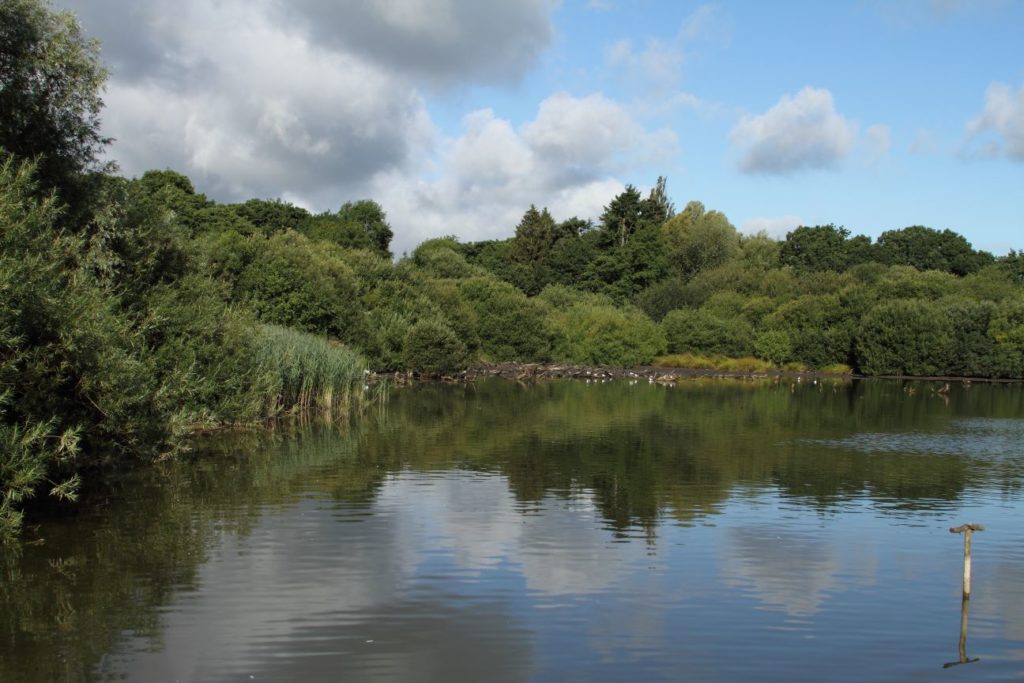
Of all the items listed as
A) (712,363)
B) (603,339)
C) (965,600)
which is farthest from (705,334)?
(965,600)

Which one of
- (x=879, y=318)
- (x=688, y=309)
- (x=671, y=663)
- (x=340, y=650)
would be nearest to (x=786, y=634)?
(x=671, y=663)

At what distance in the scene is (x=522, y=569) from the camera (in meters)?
13.1

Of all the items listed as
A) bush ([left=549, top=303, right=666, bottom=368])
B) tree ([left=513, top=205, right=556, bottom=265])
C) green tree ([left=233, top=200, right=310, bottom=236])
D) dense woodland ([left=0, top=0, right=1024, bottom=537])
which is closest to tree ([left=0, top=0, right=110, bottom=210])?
dense woodland ([left=0, top=0, right=1024, bottom=537])

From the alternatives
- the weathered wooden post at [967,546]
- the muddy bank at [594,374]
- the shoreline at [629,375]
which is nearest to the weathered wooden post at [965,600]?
the weathered wooden post at [967,546]

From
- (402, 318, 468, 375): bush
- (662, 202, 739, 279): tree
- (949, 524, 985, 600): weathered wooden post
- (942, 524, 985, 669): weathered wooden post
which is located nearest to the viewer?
(942, 524, 985, 669): weathered wooden post

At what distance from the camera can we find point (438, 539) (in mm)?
14938

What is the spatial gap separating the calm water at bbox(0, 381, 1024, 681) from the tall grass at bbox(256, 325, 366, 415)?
3.64 m

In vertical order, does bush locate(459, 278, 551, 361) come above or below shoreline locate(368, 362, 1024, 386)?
above

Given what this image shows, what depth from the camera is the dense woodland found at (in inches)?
581

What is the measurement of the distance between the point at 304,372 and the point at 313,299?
19418 millimetres

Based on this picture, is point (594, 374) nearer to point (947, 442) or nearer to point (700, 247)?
point (947, 442)

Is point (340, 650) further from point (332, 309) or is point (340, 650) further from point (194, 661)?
point (332, 309)

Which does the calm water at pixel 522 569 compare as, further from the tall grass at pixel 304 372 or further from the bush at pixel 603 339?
the bush at pixel 603 339

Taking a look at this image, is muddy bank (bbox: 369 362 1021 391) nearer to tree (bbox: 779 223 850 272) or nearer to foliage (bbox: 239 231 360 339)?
foliage (bbox: 239 231 360 339)
